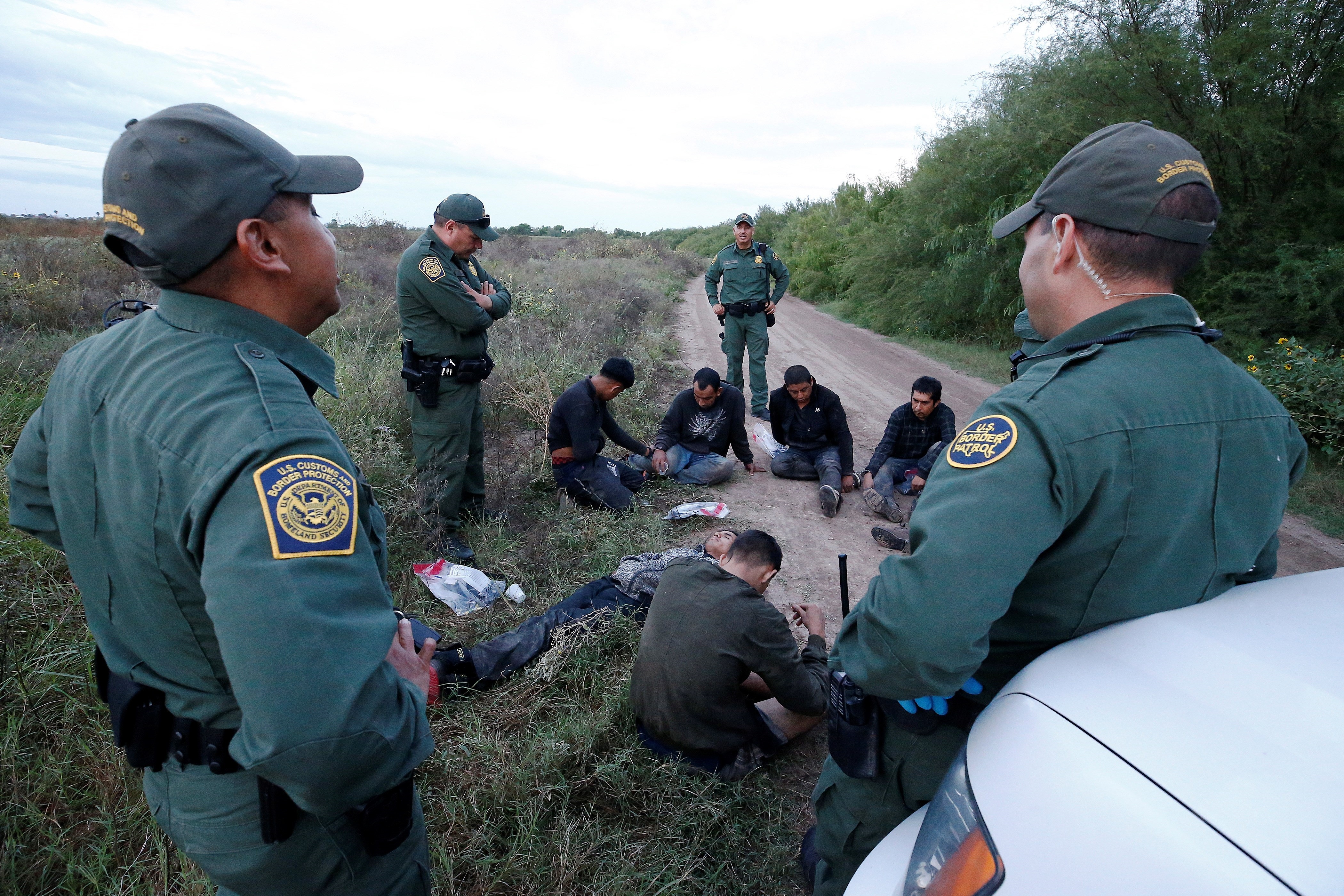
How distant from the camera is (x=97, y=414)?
105cm

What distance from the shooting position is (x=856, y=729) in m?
1.51

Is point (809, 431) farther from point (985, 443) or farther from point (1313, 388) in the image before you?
point (985, 443)

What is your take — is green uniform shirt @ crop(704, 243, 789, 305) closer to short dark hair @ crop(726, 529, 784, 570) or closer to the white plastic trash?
the white plastic trash

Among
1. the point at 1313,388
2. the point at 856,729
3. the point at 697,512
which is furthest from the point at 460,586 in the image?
the point at 1313,388

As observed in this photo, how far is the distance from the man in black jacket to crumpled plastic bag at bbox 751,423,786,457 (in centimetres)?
18

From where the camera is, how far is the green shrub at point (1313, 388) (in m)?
5.26

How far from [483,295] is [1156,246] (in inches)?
148

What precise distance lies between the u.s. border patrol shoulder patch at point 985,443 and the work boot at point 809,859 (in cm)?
143

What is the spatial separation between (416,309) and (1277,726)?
13.6 feet

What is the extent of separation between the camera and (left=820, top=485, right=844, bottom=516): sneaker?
4.88 metres

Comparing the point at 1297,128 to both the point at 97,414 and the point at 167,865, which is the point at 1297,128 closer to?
the point at 97,414

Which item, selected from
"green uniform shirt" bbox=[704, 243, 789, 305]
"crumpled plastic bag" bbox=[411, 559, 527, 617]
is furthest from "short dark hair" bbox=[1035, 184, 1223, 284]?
"green uniform shirt" bbox=[704, 243, 789, 305]

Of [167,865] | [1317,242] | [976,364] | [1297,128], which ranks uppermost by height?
[1297,128]

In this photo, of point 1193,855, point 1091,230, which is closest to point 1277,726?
point 1193,855
